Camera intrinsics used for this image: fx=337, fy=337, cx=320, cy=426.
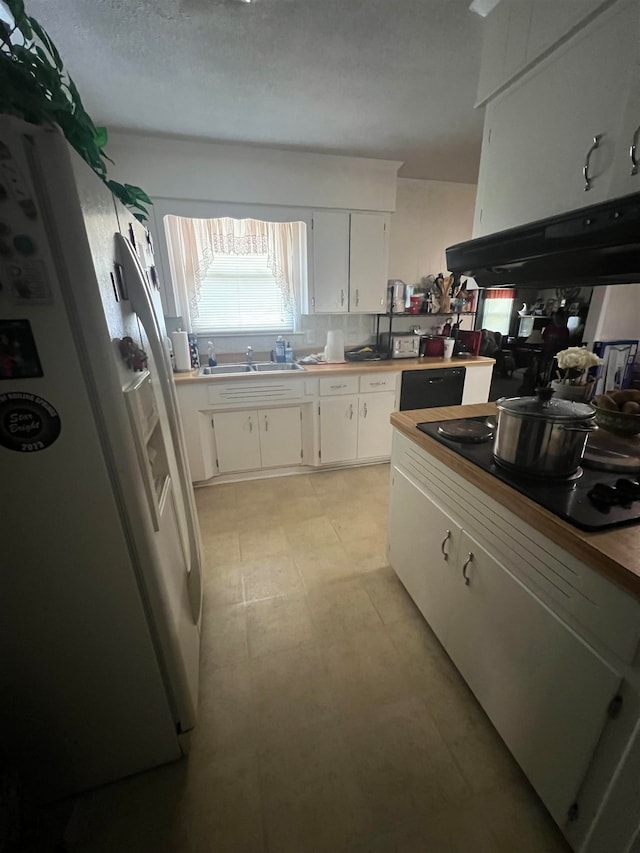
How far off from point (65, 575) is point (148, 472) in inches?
12.1

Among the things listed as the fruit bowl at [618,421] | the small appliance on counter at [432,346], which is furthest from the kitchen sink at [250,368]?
the fruit bowl at [618,421]

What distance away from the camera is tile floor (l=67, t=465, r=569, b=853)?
0.99m

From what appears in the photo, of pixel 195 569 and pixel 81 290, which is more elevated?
pixel 81 290

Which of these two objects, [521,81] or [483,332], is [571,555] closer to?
[521,81]

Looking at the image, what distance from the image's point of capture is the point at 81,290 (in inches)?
27.4

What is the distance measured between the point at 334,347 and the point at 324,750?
271cm

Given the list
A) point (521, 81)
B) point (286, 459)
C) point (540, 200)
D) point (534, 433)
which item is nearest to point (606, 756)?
point (534, 433)

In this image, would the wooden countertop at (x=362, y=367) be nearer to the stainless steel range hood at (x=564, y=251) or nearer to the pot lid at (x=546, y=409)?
the stainless steel range hood at (x=564, y=251)

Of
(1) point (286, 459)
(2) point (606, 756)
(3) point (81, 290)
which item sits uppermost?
(3) point (81, 290)

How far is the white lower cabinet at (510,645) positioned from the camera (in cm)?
82

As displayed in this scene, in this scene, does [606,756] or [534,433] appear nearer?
[606,756]

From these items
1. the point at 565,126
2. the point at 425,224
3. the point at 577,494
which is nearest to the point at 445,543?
the point at 577,494

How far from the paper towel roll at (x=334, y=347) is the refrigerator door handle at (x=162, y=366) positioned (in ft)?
6.52

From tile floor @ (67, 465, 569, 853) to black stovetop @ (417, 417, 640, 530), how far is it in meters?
0.95
